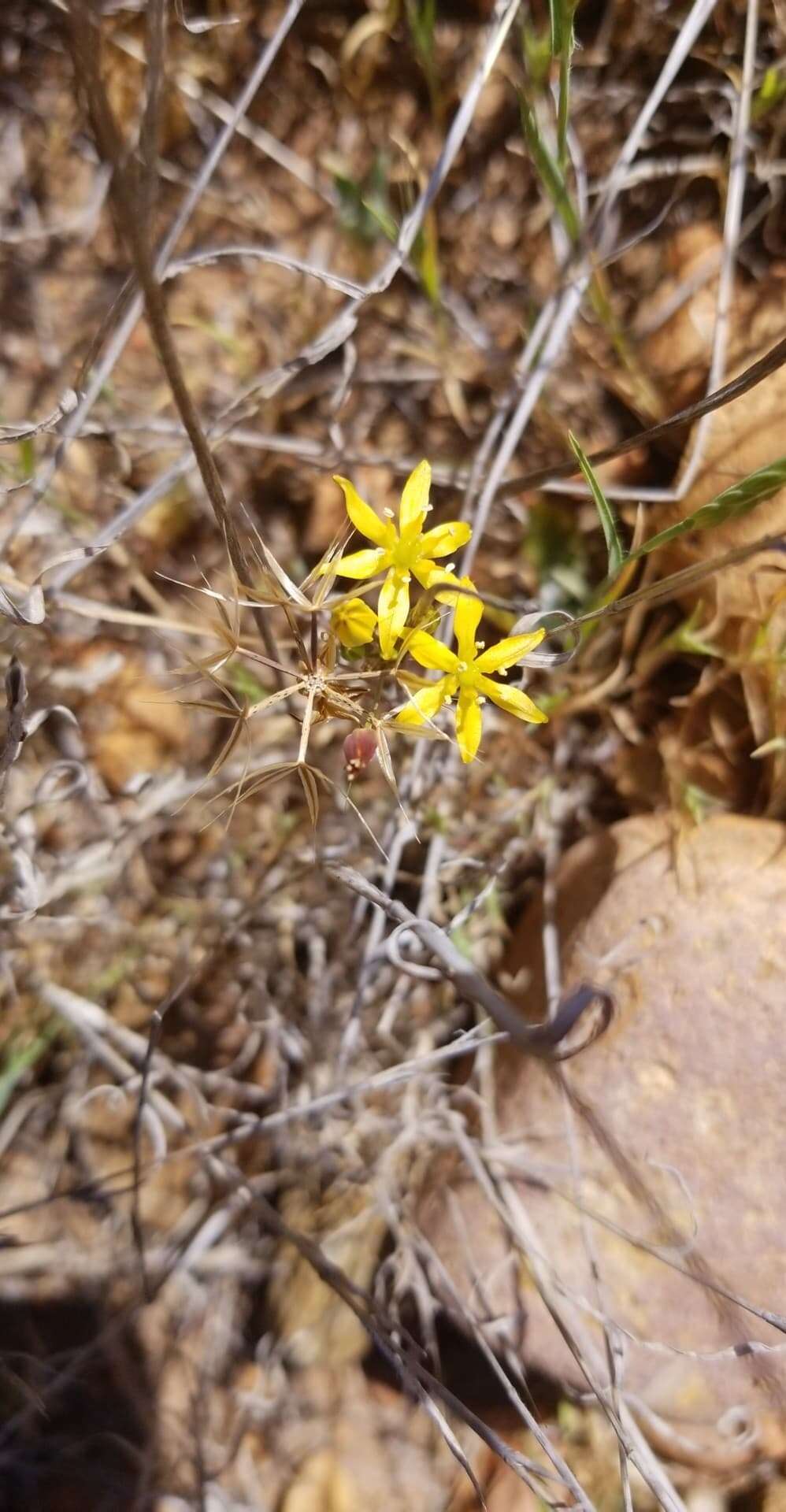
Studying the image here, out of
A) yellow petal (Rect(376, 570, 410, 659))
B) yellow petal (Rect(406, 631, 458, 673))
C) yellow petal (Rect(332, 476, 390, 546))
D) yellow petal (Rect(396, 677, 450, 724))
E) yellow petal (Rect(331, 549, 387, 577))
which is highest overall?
yellow petal (Rect(332, 476, 390, 546))

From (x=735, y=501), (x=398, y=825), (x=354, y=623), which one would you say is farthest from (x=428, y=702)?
(x=398, y=825)

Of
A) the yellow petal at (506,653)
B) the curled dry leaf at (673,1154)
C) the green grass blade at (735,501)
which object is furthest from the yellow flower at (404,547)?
the curled dry leaf at (673,1154)

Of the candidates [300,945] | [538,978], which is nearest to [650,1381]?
[538,978]

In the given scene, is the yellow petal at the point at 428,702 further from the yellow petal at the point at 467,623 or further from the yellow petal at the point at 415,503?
the yellow petal at the point at 415,503

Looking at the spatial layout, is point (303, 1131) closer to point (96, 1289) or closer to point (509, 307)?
point (96, 1289)

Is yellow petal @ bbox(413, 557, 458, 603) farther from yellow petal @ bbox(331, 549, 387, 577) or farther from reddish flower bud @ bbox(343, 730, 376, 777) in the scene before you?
reddish flower bud @ bbox(343, 730, 376, 777)

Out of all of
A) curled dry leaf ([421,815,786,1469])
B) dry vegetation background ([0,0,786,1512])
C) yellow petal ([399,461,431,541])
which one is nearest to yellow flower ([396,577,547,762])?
yellow petal ([399,461,431,541])
